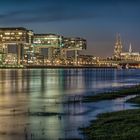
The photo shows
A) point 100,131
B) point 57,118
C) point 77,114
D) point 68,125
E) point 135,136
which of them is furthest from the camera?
point 77,114

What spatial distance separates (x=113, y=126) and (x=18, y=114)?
14.3 metres

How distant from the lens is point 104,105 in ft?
150

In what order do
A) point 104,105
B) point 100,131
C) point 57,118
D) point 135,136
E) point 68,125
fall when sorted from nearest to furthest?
point 135,136, point 100,131, point 68,125, point 57,118, point 104,105

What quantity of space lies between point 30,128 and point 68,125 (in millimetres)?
2708

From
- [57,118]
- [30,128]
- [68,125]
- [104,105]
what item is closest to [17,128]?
[30,128]

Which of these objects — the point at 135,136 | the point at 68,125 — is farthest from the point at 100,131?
the point at 68,125

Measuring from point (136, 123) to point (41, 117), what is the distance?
11.5 m

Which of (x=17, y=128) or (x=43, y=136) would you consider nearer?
(x=43, y=136)

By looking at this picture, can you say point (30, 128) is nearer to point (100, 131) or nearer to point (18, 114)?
point (100, 131)

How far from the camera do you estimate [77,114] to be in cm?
3847

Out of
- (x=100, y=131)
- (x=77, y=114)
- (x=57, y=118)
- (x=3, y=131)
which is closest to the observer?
(x=100, y=131)

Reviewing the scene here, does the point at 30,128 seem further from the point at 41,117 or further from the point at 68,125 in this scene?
the point at 41,117

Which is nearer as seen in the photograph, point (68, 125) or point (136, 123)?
point (136, 123)

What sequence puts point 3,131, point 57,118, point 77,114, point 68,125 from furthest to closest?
point 77,114
point 57,118
point 68,125
point 3,131
